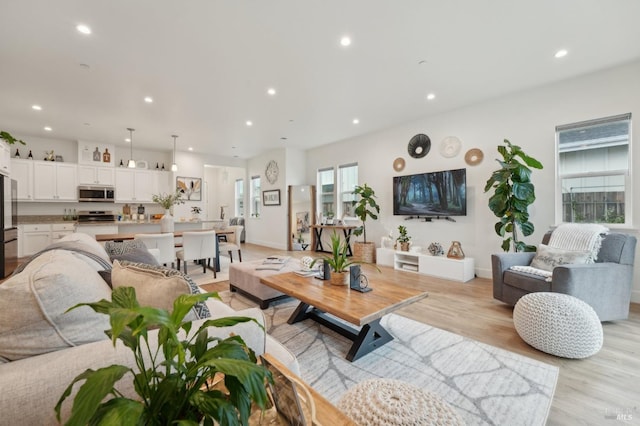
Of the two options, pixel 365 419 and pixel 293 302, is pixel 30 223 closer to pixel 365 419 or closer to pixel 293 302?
pixel 293 302

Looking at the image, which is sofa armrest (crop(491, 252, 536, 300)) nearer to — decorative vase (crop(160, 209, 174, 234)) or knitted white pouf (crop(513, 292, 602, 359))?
knitted white pouf (crop(513, 292, 602, 359))

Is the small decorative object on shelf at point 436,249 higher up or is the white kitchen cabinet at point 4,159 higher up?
the white kitchen cabinet at point 4,159

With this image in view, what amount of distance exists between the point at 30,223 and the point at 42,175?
1058mm

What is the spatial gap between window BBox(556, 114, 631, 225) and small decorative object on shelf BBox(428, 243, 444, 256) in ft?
5.36

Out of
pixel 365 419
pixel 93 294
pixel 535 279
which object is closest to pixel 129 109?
pixel 93 294

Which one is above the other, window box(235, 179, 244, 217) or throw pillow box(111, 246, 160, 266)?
window box(235, 179, 244, 217)

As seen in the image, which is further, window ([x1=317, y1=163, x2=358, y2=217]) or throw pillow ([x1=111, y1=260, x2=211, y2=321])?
window ([x1=317, y1=163, x2=358, y2=217])

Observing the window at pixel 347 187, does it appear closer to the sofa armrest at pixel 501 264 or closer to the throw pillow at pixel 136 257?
the sofa armrest at pixel 501 264

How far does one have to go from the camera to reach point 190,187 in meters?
7.65

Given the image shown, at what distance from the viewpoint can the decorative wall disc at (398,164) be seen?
5.40 metres

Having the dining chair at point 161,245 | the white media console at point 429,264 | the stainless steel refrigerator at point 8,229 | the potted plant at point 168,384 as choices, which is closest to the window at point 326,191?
the white media console at point 429,264

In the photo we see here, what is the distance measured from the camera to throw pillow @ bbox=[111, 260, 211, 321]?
1.08 m

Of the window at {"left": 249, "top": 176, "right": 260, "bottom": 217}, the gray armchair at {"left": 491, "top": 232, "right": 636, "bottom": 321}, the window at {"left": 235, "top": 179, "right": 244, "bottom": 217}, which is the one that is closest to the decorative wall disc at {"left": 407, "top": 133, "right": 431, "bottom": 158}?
the gray armchair at {"left": 491, "top": 232, "right": 636, "bottom": 321}

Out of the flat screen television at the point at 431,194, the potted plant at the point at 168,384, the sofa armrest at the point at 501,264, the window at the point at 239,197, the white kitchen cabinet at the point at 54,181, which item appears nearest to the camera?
the potted plant at the point at 168,384
